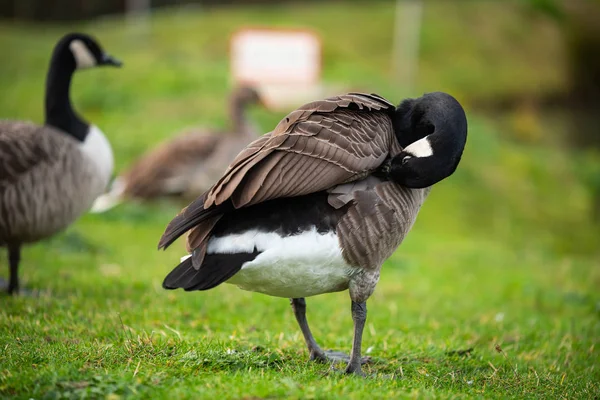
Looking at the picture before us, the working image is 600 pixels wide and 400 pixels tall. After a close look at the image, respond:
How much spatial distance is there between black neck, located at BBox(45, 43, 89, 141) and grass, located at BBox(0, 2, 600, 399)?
1.74m

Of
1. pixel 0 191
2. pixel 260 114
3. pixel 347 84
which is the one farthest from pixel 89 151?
pixel 347 84

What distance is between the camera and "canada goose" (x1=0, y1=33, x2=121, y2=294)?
7160mm

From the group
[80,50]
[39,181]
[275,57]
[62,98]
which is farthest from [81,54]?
[275,57]

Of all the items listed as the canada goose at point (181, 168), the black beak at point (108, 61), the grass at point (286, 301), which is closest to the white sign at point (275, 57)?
the grass at point (286, 301)

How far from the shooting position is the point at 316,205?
5051 millimetres

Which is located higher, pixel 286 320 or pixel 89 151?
pixel 89 151

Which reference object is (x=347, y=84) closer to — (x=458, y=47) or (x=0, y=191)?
(x=458, y=47)

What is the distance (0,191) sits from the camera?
706 cm

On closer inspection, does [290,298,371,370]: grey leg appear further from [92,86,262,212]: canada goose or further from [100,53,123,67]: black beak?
[92,86,262,212]: canada goose

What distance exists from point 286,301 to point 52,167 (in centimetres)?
296

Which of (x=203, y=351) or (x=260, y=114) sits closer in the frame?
(x=203, y=351)

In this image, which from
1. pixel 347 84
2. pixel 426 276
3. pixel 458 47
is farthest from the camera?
pixel 458 47

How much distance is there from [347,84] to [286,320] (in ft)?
58.0

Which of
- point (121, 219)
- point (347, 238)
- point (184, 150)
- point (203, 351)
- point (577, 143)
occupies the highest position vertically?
point (347, 238)
